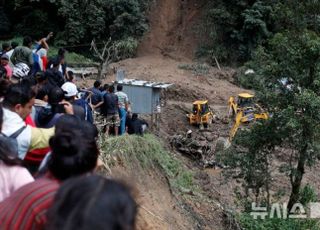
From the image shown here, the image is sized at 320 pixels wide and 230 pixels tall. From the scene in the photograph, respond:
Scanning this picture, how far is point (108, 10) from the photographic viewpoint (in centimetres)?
2927

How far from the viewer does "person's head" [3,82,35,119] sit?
4.46 m

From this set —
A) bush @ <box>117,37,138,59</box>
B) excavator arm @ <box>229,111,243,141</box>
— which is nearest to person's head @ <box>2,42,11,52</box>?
excavator arm @ <box>229,111,243,141</box>

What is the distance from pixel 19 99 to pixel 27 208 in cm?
215

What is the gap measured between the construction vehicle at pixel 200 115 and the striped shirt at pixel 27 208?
65.4 ft

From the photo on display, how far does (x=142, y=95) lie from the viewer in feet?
67.4

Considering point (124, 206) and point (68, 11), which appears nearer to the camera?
point (124, 206)

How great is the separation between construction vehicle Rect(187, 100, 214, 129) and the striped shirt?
1993cm

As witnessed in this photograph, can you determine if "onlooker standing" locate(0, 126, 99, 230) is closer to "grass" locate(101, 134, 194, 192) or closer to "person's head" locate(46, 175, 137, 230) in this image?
"person's head" locate(46, 175, 137, 230)

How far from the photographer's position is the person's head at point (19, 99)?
14.6 feet

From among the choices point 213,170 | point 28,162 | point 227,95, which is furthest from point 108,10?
point 28,162

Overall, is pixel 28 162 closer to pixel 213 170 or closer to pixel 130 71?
pixel 213 170

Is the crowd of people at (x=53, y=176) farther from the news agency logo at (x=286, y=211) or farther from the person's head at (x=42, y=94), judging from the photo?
the news agency logo at (x=286, y=211)

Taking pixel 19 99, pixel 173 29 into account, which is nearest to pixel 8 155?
pixel 19 99

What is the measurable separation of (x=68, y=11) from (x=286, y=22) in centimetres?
1707
